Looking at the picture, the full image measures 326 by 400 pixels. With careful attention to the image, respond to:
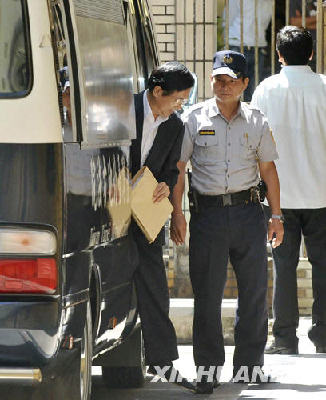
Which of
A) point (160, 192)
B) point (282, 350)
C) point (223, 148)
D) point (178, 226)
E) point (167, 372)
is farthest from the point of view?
point (282, 350)

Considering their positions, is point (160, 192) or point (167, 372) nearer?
point (160, 192)

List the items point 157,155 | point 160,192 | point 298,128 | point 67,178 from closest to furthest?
point 67,178, point 160,192, point 157,155, point 298,128

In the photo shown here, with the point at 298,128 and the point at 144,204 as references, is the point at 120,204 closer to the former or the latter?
the point at 144,204

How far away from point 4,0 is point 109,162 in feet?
3.56

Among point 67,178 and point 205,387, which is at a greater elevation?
point 67,178

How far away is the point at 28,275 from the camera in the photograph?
5633mm

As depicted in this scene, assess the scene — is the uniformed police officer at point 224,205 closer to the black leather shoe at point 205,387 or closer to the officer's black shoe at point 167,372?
the black leather shoe at point 205,387

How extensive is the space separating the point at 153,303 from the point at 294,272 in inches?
83.8

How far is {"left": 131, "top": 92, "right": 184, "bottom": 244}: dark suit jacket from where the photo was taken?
730cm

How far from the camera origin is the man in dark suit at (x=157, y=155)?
288 inches

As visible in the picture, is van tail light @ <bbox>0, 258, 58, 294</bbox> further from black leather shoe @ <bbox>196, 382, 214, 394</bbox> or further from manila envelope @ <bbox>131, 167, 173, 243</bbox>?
black leather shoe @ <bbox>196, 382, 214, 394</bbox>

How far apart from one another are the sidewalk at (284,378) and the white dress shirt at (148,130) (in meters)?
1.38

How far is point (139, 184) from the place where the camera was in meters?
7.09

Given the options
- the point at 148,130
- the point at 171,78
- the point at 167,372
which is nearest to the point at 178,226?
the point at 148,130
